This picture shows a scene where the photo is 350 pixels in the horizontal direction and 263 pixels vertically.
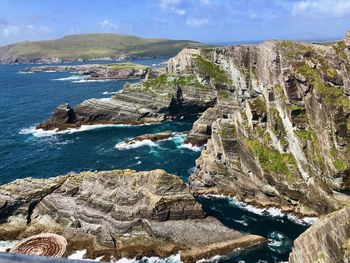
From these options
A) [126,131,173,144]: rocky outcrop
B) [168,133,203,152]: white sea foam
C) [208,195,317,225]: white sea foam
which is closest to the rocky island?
[208,195,317,225]: white sea foam

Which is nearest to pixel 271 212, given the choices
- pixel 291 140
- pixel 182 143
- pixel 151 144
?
pixel 291 140

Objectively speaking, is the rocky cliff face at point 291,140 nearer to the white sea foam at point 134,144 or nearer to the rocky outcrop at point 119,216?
the rocky outcrop at point 119,216

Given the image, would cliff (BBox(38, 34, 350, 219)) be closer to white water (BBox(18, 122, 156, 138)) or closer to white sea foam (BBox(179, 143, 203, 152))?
white sea foam (BBox(179, 143, 203, 152))

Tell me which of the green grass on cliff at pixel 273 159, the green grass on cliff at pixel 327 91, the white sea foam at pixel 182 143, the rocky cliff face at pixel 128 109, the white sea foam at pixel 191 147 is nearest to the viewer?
the green grass on cliff at pixel 327 91

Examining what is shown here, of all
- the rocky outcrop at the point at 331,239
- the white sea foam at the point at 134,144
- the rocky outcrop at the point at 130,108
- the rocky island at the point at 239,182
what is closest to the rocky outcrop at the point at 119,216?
the rocky island at the point at 239,182

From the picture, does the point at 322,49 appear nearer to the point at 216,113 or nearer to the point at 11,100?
the point at 216,113

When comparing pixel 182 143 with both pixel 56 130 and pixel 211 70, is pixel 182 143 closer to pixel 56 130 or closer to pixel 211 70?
pixel 211 70
